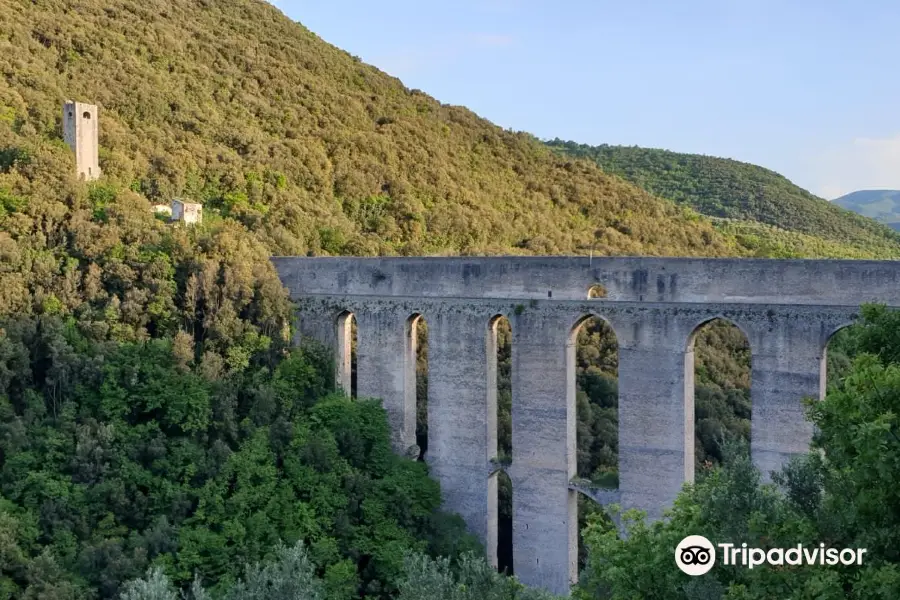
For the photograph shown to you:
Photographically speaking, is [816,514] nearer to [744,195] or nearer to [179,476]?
[179,476]

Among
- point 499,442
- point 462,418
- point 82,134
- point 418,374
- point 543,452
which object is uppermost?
point 82,134

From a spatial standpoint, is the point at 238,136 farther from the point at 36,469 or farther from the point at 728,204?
the point at 728,204

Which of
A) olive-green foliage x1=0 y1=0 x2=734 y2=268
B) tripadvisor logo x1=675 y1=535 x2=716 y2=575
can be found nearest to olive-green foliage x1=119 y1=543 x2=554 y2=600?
tripadvisor logo x1=675 y1=535 x2=716 y2=575

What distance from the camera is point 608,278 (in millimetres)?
19516

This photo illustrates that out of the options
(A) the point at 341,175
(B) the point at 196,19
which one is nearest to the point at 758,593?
(A) the point at 341,175

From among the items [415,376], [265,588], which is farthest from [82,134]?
[265,588]

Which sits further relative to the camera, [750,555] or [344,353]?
[344,353]

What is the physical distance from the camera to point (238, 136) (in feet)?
116

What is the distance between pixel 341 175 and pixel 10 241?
16.6m

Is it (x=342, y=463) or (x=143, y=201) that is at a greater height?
(x=143, y=201)

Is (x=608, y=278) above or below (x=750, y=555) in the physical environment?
above

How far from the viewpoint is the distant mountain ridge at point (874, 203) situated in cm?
7844

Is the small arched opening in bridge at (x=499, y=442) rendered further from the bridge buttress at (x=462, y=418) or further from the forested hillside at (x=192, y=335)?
the forested hillside at (x=192, y=335)

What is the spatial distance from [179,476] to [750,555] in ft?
43.1
